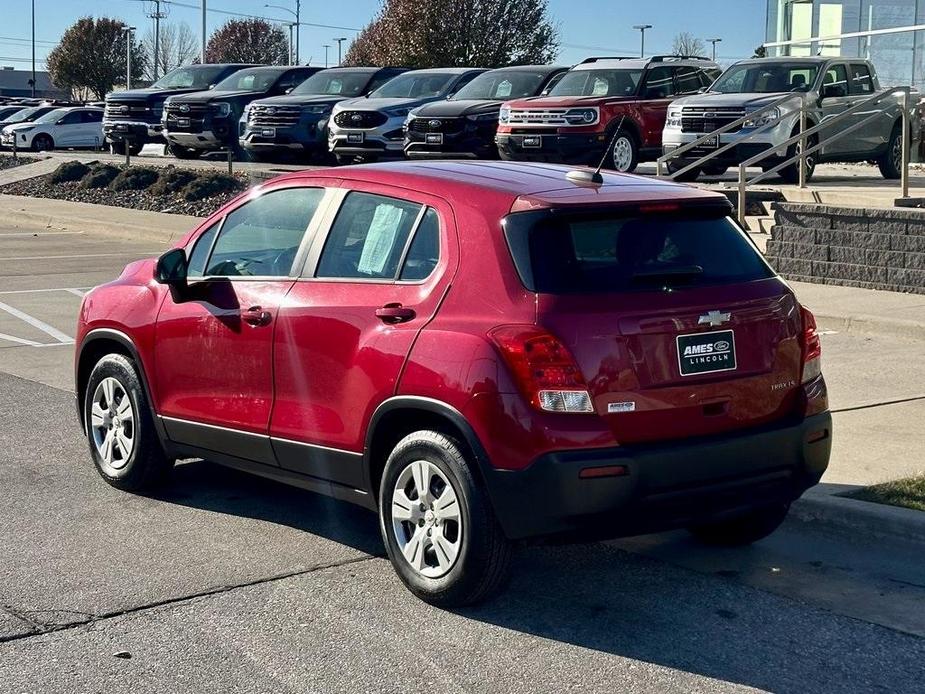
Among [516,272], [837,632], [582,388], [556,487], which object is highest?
[516,272]

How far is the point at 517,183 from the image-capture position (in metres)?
5.66

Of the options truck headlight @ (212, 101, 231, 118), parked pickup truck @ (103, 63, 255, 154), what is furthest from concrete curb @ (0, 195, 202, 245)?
parked pickup truck @ (103, 63, 255, 154)

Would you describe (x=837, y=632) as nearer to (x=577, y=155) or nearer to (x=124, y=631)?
(x=124, y=631)

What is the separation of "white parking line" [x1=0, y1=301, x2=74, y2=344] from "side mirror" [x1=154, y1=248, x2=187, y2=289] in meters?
5.67

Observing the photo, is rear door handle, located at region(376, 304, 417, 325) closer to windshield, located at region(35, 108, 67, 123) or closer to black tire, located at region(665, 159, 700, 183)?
black tire, located at region(665, 159, 700, 183)

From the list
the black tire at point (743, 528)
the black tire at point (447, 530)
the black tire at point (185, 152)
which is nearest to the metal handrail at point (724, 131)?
the black tire at point (743, 528)

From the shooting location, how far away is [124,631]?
16.8 ft

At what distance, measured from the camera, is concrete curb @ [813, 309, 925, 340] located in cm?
1113

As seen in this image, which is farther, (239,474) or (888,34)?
(888,34)

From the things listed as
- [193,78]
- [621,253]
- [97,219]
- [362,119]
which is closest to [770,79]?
[362,119]

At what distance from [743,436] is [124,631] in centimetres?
240

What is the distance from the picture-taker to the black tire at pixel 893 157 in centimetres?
1928

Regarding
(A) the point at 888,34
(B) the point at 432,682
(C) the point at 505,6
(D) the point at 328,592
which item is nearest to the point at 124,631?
(D) the point at 328,592

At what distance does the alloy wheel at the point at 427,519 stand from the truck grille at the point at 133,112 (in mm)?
28015
